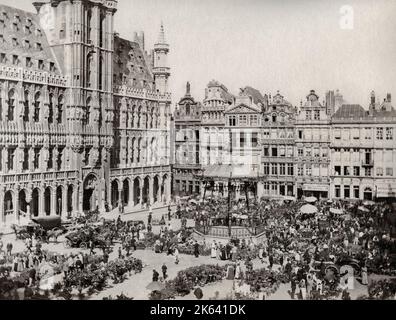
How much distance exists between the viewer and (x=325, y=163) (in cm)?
6438

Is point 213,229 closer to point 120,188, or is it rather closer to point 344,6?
point 344,6

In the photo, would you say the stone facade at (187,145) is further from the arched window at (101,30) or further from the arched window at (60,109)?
the arched window at (60,109)

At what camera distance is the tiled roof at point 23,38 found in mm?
49250

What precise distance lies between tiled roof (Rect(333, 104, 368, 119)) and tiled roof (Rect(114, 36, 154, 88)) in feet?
86.8

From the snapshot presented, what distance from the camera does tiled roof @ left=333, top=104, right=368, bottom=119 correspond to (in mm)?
62062

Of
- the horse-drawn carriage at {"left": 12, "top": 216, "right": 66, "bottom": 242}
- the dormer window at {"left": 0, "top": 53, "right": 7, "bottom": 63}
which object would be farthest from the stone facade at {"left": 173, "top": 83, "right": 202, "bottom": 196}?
the horse-drawn carriage at {"left": 12, "top": 216, "right": 66, "bottom": 242}

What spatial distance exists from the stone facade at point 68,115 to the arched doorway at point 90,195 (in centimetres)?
11

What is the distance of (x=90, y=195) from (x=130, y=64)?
2020 cm

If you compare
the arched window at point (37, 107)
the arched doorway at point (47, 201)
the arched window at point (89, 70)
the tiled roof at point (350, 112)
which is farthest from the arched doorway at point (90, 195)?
the tiled roof at point (350, 112)

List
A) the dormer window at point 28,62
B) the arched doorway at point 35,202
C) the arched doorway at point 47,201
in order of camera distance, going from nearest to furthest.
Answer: the arched doorway at point 35,202
the dormer window at point 28,62
the arched doorway at point 47,201

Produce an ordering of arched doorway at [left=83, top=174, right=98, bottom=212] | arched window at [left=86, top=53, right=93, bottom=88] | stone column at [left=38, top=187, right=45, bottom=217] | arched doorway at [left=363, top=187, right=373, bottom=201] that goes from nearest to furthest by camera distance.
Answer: stone column at [left=38, top=187, right=45, bottom=217], arched window at [left=86, top=53, right=93, bottom=88], arched doorway at [left=83, top=174, right=98, bottom=212], arched doorway at [left=363, top=187, right=373, bottom=201]

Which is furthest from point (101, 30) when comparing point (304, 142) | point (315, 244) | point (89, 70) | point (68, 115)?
point (315, 244)

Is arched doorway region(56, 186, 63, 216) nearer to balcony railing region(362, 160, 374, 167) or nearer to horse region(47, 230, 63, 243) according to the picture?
horse region(47, 230, 63, 243)

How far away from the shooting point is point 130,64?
6856cm
